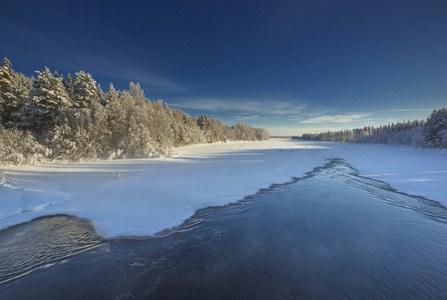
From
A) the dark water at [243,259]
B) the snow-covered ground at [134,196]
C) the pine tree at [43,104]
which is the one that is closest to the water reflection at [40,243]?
the dark water at [243,259]

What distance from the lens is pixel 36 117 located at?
21.2 metres

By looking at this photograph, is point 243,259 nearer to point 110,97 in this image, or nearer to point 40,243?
point 40,243

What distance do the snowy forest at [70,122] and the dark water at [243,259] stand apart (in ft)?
58.8

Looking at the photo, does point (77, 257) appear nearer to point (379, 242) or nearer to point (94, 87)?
point (379, 242)

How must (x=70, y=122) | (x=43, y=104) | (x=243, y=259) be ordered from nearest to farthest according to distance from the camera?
(x=243, y=259) → (x=43, y=104) → (x=70, y=122)

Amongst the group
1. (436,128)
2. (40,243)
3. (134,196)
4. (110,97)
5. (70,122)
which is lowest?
(40,243)

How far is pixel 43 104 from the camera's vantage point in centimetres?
2116

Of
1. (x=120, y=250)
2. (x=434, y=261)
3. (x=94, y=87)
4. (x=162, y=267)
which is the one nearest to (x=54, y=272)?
(x=120, y=250)

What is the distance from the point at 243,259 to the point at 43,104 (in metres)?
29.0

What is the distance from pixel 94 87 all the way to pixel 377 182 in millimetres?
36147

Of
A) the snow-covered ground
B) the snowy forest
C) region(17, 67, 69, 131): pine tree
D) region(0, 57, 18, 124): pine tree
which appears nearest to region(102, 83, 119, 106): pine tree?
the snowy forest

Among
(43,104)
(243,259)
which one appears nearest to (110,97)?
(43,104)

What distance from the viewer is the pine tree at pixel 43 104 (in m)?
20.6

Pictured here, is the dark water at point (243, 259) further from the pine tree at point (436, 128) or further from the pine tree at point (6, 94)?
the pine tree at point (436, 128)
